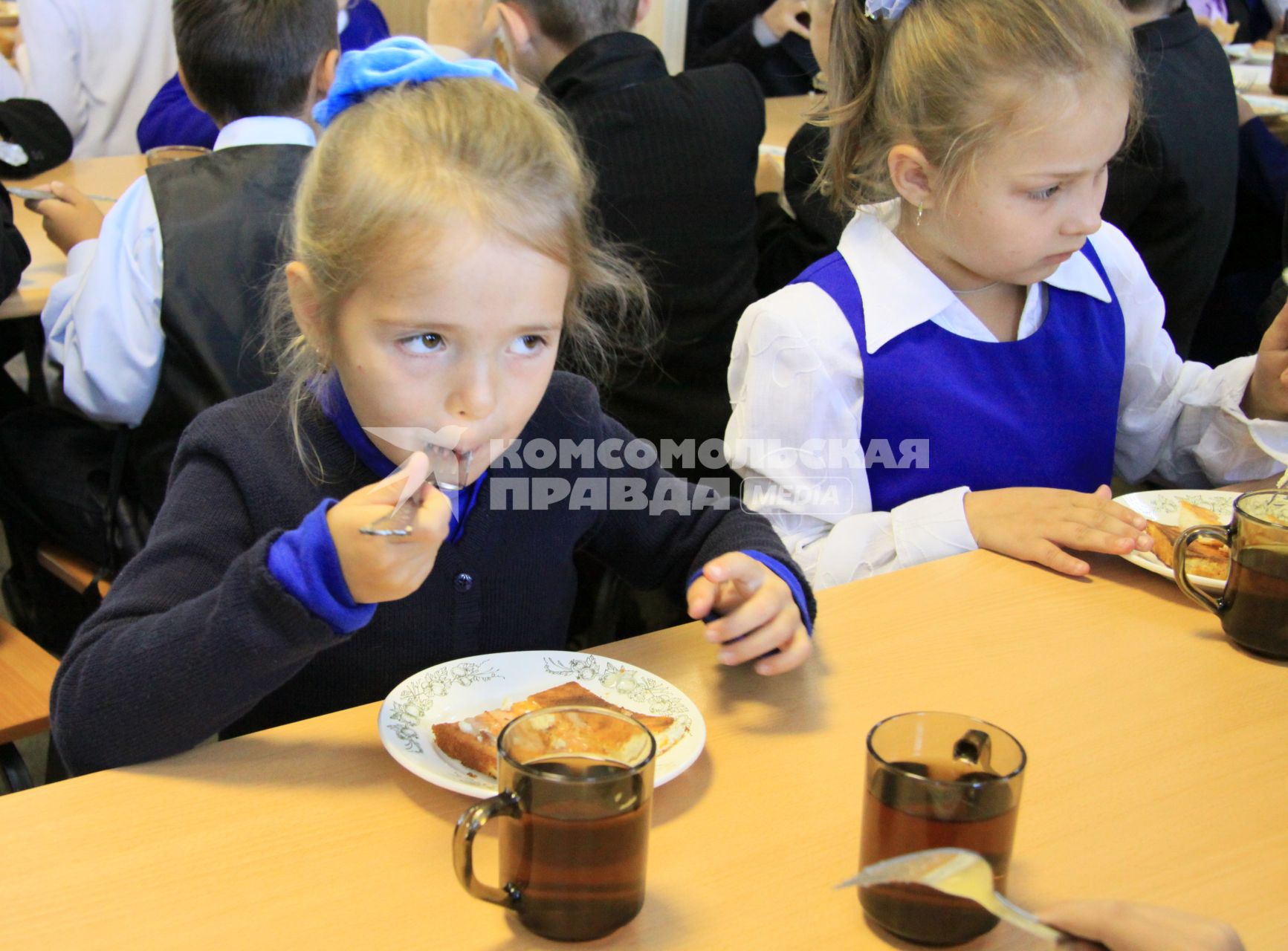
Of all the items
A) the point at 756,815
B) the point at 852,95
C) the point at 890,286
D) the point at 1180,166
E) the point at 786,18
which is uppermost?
the point at 786,18

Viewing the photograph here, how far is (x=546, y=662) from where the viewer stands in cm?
A: 99

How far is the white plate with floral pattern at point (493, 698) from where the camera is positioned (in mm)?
833

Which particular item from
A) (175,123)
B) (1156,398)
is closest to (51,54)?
(175,123)

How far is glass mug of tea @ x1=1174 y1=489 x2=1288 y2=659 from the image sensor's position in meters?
1.02

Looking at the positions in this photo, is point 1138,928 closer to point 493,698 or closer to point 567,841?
point 567,841

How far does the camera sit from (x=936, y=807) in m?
0.69

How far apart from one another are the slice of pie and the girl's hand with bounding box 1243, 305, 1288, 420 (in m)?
0.92

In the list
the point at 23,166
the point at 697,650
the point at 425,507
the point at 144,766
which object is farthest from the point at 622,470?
the point at 23,166

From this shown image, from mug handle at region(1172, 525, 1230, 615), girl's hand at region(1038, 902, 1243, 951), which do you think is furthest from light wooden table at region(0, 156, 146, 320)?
girl's hand at region(1038, 902, 1243, 951)

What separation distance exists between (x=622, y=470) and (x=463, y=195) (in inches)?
14.4

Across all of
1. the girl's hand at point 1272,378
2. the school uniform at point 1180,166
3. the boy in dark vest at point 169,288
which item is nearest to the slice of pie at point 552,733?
the girl's hand at point 1272,378

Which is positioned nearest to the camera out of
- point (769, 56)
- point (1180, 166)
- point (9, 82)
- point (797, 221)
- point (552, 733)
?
point (552, 733)

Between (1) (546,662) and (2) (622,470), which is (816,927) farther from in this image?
(2) (622,470)

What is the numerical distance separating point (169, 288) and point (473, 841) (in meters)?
1.36
